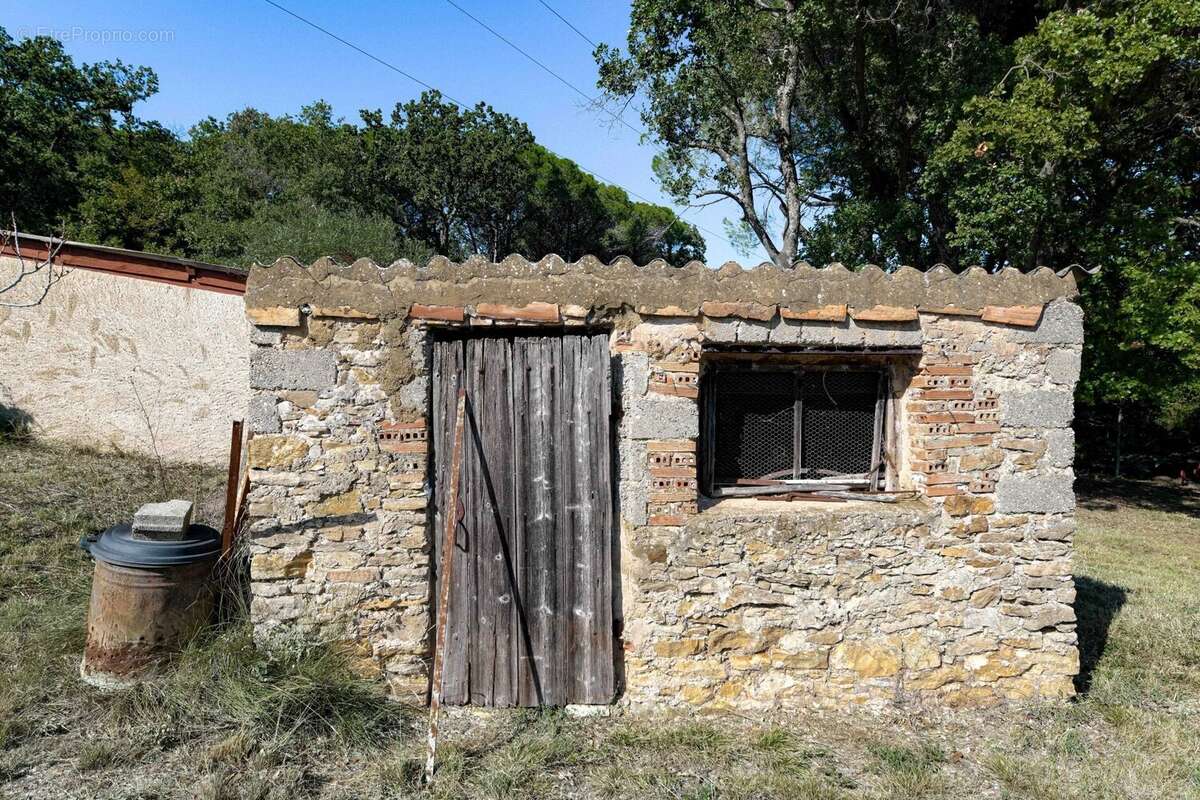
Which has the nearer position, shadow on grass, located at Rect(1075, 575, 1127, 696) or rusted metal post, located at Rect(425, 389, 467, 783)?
rusted metal post, located at Rect(425, 389, 467, 783)

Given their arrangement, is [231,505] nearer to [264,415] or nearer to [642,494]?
[264,415]

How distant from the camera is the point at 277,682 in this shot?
12.0ft

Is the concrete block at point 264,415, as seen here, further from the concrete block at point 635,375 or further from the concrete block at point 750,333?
the concrete block at point 750,333

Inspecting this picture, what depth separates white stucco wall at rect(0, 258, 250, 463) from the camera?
862 centimetres

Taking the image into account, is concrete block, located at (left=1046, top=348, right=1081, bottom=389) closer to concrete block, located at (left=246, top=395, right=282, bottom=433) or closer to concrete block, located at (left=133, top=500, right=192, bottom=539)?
concrete block, located at (left=246, top=395, right=282, bottom=433)

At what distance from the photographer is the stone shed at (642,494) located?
12.8ft

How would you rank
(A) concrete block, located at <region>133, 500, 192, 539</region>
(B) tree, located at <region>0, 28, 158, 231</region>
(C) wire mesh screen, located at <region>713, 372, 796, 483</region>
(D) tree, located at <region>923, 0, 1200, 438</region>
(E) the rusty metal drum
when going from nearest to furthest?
(E) the rusty metal drum, (A) concrete block, located at <region>133, 500, 192, 539</region>, (C) wire mesh screen, located at <region>713, 372, 796, 483</region>, (D) tree, located at <region>923, 0, 1200, 438</region>, (B) tree, located at <region>0, 28, 158, 231</region>

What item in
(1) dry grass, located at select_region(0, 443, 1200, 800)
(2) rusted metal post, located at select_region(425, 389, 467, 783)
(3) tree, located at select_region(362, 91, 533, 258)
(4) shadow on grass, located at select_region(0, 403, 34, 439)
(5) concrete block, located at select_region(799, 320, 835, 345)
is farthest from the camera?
(3) tree, located at select_region(362, 91, 533, 258)

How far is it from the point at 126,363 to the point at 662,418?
27.0 feet

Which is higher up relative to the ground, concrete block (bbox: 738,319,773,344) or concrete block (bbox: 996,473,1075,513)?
concrete block (bbox: 738,319,773,344)

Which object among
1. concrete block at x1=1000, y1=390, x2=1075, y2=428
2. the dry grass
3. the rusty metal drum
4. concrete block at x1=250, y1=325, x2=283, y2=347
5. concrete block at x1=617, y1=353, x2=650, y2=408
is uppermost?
concrete block at x1=250, y1=325, x2=283, y2=347

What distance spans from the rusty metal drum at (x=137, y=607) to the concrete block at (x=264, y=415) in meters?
0.87

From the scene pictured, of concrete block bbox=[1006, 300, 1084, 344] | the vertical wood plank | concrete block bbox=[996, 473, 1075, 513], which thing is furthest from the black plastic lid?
→ concrete block bbox=[1006, 300, 1084, 344]

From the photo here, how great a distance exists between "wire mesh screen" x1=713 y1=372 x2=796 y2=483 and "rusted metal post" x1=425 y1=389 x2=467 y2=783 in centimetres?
164
